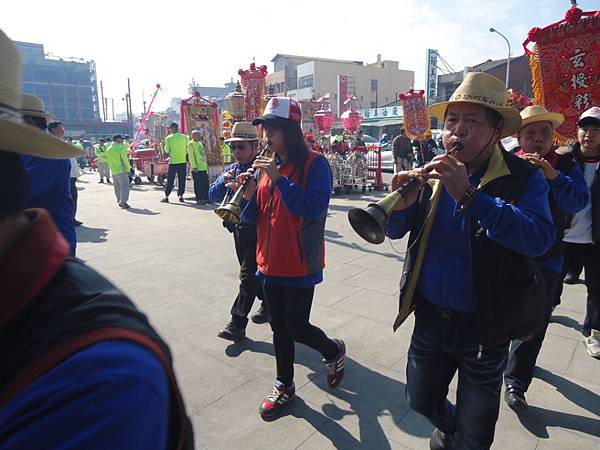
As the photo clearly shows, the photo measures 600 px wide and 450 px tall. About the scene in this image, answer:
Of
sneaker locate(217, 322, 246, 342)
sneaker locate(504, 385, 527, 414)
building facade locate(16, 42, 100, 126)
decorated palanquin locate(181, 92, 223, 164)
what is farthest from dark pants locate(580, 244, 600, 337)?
building facade locate(16, 42, 100, 126)

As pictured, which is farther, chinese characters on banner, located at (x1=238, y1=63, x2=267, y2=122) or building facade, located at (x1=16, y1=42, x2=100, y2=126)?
building facade, located at (x1=16, y1=42, x2=100, y2=126)

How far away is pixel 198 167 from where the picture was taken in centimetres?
1117

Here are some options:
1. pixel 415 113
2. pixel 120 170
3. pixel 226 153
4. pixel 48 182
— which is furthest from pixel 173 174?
pixel 48 182

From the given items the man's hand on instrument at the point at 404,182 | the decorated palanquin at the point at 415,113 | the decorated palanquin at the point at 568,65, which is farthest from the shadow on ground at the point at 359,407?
the decorated palanquin at the point at 415,113

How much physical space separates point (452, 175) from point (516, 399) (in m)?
1.83

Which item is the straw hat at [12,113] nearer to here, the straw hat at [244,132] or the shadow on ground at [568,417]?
→ the shadow on ground at [568,417]

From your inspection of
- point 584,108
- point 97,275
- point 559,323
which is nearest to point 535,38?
point 584,108

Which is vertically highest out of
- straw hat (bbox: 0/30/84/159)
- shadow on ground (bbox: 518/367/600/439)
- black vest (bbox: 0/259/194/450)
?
straw hat (bbox: 0/30/84/159)

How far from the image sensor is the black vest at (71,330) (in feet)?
2.08

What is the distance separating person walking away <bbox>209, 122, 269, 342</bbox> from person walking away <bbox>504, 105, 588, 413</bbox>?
6.77ft

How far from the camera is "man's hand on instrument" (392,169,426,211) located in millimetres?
1934

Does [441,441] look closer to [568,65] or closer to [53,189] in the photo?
[53,189]

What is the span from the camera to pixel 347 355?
346 cm

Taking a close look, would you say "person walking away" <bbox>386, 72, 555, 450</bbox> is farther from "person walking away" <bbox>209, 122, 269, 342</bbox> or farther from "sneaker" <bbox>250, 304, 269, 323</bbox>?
"sneaker" <bbox>250, 304, 269, 323</bbox>
